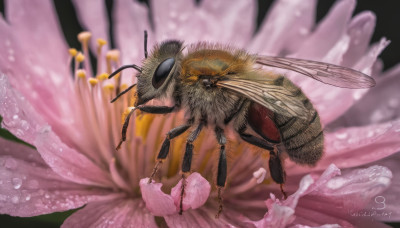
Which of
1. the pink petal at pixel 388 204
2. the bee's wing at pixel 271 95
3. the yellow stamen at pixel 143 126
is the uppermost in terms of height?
the bee's wing at pixel 271 95

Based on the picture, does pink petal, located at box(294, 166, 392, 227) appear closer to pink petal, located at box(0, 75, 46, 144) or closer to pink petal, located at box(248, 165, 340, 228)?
pink petal, located at box(248, 165, 340, 228)

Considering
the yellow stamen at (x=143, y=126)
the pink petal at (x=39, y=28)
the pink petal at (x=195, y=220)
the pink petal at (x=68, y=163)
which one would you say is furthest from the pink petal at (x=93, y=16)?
the pink petal at (x=195, y=220)

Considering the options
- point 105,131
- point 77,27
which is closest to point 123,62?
point 105,131

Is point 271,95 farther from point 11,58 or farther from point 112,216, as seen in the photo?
point 11,58

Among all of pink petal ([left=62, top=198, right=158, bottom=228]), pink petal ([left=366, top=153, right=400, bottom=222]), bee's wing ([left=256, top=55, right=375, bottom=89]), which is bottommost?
pink petal ([left=62, top=198, right=158, bottom=228])

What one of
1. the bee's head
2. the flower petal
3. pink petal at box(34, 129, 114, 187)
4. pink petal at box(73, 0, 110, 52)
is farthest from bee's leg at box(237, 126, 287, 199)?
pink petal at box(73, 0, 110, 52)

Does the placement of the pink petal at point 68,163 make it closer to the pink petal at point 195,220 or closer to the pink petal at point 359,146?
the pink petal at point 195,220

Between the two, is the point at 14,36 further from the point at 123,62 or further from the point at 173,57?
the point at 173,57
